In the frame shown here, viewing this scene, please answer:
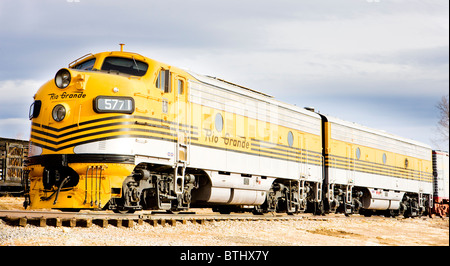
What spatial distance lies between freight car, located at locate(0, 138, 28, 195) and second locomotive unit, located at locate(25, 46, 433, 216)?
31.3 ft

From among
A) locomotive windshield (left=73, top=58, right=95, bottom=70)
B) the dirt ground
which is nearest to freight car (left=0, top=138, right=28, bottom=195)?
locomotive windshield (left=73, top=58, right=95, bottom=70)

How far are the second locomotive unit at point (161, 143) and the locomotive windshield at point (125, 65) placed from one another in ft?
0.09

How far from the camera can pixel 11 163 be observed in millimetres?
23141

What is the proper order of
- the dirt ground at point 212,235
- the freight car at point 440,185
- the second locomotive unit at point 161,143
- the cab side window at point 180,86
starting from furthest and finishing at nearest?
the freight car at point 440,185 < the cab side window at point 180,86 < the second locomotive unit at point 161,143 < the dirt ground at point 212,235

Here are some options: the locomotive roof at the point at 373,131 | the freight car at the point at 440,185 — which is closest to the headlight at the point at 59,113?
the locomotive roof at the point at 373,131

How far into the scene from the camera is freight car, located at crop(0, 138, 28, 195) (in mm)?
22359

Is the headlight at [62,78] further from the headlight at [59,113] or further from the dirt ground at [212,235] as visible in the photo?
the dirt ground at [212,235]

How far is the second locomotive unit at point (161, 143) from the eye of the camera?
12.2m

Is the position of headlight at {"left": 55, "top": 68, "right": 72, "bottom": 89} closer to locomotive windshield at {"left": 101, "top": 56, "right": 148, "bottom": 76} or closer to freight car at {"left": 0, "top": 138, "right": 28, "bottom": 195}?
locomotive windshield at {"left": 101, "top": 56, "right": 148, "bottom": 76}

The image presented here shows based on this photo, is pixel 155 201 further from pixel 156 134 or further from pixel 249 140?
pixel 249 140

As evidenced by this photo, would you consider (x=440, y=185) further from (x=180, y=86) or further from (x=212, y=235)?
(x=212, y=235)

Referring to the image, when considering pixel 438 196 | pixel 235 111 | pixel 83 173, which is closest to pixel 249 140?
pixel 235 111

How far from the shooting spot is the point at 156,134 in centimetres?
1311

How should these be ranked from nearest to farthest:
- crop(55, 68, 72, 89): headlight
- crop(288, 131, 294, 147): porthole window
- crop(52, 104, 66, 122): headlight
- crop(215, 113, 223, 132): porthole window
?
crop(52, 104, 66, 122): headlight, crop(55, 68, 72, 89): headlight, crop(215, 113, 223, 132): porthole window, crop(288, 131, 294, 147): porthole window
